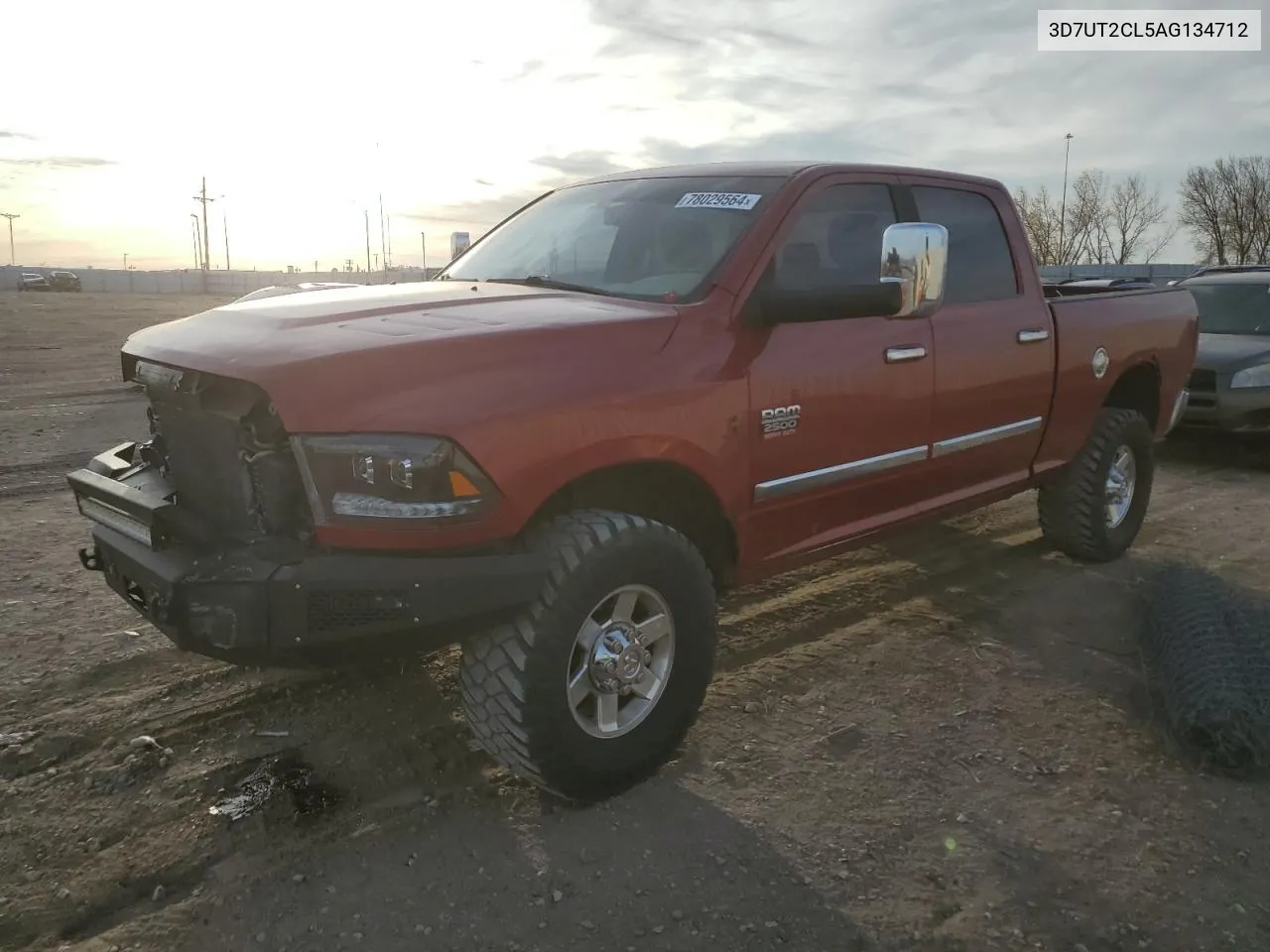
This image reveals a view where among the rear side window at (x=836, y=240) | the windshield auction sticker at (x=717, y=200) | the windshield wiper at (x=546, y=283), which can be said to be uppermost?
the windshield auction sticker at (x=717, y=200)

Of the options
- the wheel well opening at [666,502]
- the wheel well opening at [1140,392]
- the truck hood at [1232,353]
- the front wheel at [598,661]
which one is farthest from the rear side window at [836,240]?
the truck hood at [1232,353]

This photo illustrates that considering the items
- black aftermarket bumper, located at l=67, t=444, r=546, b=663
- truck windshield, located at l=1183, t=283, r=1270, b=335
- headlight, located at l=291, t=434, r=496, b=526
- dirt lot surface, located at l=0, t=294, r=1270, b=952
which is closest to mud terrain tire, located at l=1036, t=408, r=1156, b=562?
dirt lot surface, located at l=0, t=294, r=1270, b=952

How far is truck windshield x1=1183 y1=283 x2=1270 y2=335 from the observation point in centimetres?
920

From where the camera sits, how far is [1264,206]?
1988 inches

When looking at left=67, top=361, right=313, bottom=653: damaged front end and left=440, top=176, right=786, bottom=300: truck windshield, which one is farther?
left=440, top=176, right=786, bottom=300: truck windshield

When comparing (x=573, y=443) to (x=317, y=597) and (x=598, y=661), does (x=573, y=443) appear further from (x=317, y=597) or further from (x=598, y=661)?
(x=317, y=597)

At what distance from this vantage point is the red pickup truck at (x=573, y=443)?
254cm

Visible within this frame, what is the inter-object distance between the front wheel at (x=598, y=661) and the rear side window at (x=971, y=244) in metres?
2.09

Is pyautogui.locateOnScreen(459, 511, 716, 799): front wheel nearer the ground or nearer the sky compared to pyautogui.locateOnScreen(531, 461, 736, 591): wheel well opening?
nearer the ground

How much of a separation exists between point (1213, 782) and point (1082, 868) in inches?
31.3

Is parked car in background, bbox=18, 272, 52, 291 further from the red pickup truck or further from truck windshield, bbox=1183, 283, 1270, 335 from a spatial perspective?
Answer: the red pickup truck

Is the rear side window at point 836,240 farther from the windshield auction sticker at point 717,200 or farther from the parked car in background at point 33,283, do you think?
the parked car in background at point 33,283

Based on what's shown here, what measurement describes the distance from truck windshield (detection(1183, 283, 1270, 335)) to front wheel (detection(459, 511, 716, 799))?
808 cm

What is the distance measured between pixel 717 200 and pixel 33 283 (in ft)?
241
